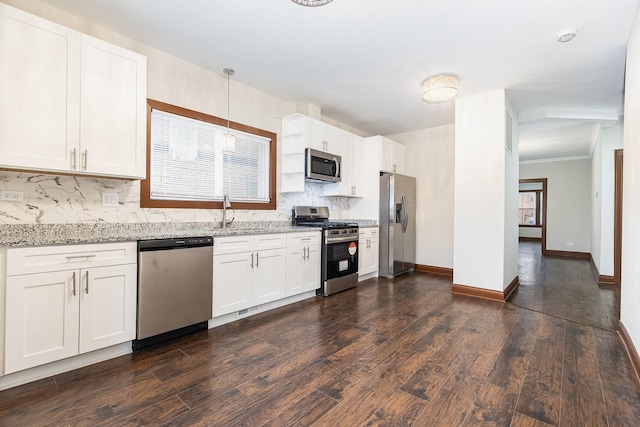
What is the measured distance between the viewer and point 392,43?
2.81 m

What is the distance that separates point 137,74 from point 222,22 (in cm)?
83

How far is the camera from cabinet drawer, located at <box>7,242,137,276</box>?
182 cm

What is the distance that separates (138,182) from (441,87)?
3292 millimetres

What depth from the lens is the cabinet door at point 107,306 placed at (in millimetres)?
2061

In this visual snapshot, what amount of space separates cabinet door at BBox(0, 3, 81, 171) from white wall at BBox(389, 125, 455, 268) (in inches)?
198

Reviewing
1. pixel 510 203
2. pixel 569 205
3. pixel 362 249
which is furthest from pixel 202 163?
pixel 569 205

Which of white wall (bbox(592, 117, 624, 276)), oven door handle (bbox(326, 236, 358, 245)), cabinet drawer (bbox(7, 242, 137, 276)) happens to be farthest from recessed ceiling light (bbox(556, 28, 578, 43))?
cabinet drawer (bbox(7, 242, 137, 276))

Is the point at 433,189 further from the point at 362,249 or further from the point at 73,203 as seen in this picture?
the point at 73,203

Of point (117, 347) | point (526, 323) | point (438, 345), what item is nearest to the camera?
point (117, 347)

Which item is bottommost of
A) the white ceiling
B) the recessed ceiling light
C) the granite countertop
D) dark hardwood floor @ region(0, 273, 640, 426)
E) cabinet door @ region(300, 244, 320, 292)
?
dark hardwood floor @ region(0, 273, 640, 426)

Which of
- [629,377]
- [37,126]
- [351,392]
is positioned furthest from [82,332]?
[629,377]

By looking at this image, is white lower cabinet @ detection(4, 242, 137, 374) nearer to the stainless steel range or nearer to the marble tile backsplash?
the marble tile backsplash

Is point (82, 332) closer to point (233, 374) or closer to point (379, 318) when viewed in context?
point (233, 374)

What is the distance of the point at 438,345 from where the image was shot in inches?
98.7
